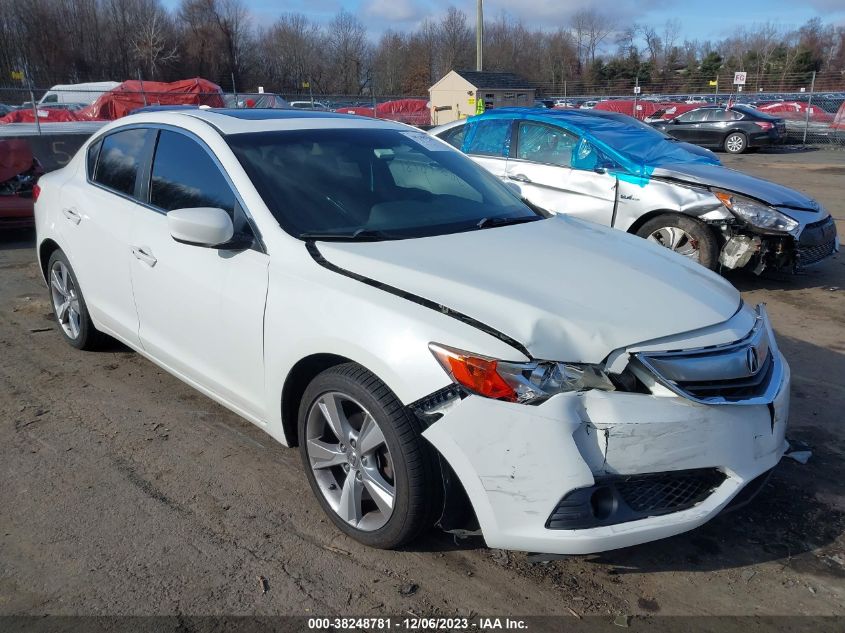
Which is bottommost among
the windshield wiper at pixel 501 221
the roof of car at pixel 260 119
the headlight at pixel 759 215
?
the headlight at pixel 759 215

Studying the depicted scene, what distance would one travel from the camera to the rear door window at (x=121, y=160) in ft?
13.1

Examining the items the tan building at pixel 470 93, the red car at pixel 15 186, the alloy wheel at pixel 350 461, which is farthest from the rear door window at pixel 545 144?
the tan building at pixel 470 93

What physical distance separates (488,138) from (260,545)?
19.2ft

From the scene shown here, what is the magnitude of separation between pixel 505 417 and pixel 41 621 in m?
1.75

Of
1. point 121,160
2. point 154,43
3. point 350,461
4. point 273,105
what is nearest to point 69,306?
point 121,160

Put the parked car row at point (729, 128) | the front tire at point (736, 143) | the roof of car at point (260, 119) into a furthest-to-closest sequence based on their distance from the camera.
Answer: the front tire at point (736, 143) < the parked car row at point (729, 128) < the roof of car at point (260, 119)

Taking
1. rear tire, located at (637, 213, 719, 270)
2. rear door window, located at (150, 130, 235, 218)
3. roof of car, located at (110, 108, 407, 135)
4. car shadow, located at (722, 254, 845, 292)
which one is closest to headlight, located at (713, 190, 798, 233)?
rear tire, located at (637, 213, 719, 270)

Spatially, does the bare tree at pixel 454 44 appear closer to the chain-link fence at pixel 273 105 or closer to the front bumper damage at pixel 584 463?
the chain-link fence at pixel 273 105

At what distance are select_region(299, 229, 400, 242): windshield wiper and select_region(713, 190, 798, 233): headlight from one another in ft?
14.0

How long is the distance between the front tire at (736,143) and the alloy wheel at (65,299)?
22.6m

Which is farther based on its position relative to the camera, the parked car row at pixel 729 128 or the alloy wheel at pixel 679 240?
the parked car row at pixel 729 128

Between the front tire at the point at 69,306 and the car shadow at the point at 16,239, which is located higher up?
the front tire at the point at 69,306

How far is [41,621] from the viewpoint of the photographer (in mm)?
2398

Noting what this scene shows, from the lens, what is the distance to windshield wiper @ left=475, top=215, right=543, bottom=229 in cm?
343
